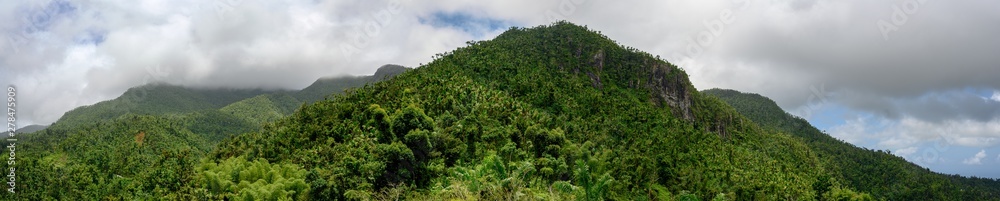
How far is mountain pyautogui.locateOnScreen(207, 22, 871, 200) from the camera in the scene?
37.3 meters

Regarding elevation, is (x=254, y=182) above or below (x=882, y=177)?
above

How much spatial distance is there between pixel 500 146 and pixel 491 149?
110cm

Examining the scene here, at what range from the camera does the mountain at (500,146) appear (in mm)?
37312

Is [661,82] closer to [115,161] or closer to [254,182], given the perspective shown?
[254,182]

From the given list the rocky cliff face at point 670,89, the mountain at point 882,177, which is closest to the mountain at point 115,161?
the rocky cliff face at point 670,89

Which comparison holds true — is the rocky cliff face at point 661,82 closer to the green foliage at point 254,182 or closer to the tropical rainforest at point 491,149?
the tropical rainforest at point 491,149

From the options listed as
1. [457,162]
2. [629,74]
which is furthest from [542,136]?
[629,74]

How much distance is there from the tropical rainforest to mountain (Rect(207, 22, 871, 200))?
19cm

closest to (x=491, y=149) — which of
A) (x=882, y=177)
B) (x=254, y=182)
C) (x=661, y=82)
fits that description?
(x=254, y=182)

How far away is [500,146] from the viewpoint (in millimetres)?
51594

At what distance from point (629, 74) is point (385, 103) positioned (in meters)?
77.4

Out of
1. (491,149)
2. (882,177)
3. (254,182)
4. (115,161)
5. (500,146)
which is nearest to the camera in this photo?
(254,182)

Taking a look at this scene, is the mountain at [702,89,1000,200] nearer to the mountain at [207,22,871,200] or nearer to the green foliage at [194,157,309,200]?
the mountain at [207,22,871,200]

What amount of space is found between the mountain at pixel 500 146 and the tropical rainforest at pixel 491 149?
0.19 m
